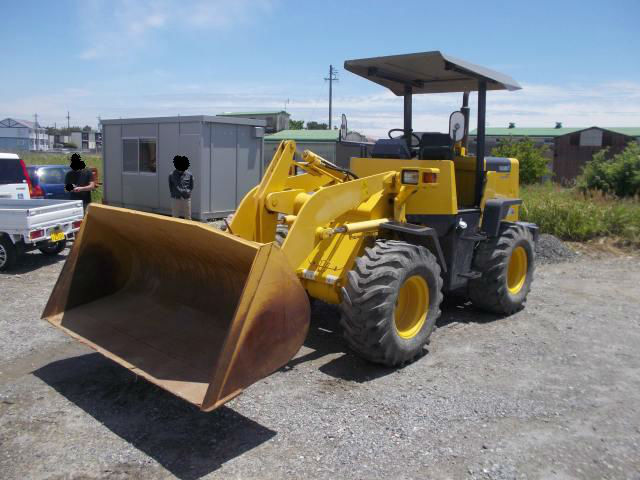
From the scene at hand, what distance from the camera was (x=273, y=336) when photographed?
3.67 m

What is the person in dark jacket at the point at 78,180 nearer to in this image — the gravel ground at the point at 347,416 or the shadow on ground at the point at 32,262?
the shadow on ground at the point at 32,262

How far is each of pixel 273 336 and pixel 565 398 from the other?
2.50 meters

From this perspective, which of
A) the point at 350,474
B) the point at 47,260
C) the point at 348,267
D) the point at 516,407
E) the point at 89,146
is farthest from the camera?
the point at 89,146

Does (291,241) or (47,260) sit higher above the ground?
(291,241)

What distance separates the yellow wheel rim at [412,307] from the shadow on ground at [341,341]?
0.33 metres

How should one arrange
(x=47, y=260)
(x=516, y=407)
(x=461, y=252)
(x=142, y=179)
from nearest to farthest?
(x=516, y=407) → (x=461, y=252) → (x=47, y=260) → (x=142, y=179)

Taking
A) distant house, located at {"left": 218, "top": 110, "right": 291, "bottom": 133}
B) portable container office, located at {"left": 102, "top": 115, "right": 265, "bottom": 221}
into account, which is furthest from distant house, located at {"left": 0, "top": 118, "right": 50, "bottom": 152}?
portable container office, located at {"left": 102, "top": 115, "right": 265, "bottom": 221}

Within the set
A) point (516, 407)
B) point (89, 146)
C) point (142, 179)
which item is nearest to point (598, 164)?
point (142, 179)

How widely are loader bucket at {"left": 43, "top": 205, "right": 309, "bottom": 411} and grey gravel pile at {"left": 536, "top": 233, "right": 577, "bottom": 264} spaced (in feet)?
23.3

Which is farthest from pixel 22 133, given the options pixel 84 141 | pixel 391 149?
pixel 391 149

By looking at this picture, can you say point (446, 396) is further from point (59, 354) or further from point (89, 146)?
point (89, 146)

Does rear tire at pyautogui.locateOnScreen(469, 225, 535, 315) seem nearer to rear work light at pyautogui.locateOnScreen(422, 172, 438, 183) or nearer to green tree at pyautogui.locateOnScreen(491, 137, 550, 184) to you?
rear work light at pyautogui.locateOnScreen(422, 172, 438, 183)

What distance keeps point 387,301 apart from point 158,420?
1920 mm

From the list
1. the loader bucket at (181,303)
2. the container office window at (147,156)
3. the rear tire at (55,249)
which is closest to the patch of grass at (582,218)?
the rear tire at (55,249)
